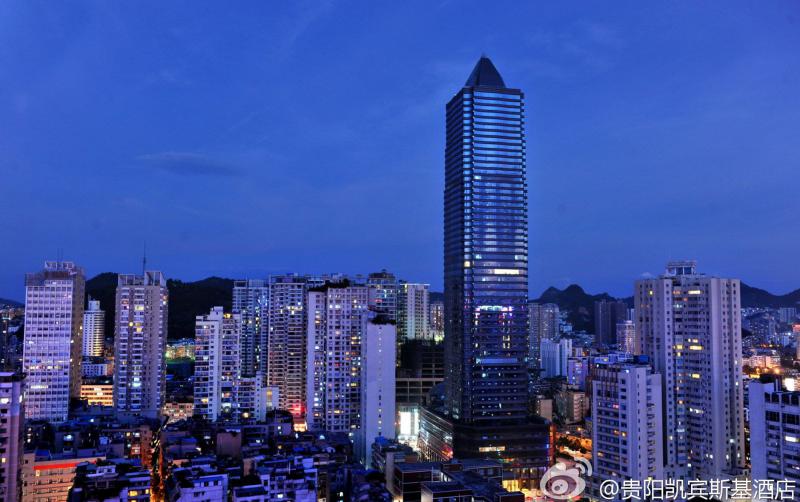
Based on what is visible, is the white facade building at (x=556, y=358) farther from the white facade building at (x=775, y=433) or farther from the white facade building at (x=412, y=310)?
the white facade building at (x=775, y=433)

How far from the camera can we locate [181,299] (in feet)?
269

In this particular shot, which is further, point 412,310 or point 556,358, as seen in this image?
point 556,358

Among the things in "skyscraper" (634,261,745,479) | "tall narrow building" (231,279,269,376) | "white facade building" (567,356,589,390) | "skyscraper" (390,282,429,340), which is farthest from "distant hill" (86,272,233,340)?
"skyscraper" (634,261,745,479)

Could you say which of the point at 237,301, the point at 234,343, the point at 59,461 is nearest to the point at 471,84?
the point at 234,343

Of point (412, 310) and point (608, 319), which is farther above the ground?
point (412, 310)

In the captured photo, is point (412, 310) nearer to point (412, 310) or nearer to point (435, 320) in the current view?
point (412, 310)

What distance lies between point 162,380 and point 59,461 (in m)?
17.5

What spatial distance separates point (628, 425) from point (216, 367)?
25912mm

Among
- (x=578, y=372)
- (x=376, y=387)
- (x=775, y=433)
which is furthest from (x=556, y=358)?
(x=775, y=433)

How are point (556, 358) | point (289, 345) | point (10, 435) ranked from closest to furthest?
point (10, 435) → point (289, 345) → point (556, 358)

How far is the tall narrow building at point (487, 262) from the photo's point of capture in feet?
121

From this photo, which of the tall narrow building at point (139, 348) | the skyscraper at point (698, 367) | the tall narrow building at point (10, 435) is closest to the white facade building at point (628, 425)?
the skyscraper at point (698, 367)

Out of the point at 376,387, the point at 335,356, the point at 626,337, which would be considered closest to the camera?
the point at 376,387

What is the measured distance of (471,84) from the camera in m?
39.4
